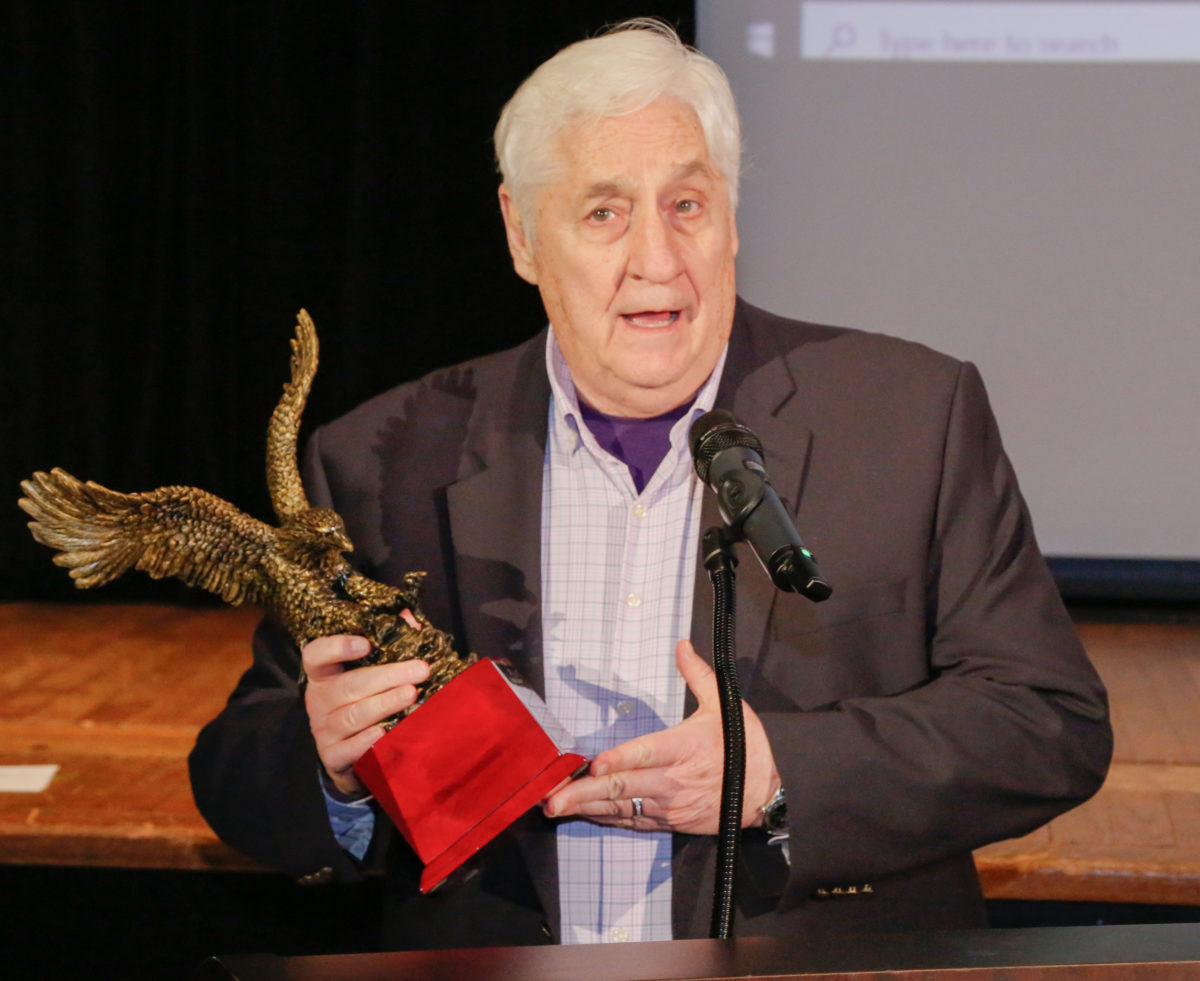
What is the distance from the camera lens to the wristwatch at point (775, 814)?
4.72 ft

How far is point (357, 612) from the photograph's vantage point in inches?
53.9

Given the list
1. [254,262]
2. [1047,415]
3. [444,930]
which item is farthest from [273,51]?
[444,930]

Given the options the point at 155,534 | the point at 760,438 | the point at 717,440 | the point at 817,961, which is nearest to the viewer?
the point at 817,961

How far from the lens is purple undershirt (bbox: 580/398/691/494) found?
5.62 feet

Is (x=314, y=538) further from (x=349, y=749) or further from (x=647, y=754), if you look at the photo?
(x=647, y=754)

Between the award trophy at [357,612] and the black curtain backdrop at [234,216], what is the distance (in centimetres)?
278

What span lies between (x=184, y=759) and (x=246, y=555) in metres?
1.46

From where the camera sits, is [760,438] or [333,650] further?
[760,438]

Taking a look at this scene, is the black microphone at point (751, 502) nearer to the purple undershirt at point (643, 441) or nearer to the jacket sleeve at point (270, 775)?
the purple undershirt at point (643, 441)

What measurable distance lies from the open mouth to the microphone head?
472mm

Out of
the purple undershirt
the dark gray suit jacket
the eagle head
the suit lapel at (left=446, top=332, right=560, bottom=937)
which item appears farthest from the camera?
the purple undershirt

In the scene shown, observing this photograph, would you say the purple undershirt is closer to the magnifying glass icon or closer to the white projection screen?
the white projection screen

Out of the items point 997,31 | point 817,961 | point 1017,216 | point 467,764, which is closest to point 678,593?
point 467,764

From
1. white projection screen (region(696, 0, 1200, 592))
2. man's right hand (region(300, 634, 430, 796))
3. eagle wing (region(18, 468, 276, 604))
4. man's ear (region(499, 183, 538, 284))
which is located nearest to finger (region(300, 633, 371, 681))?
man's right hand (region(300, 634, 430, 796))
